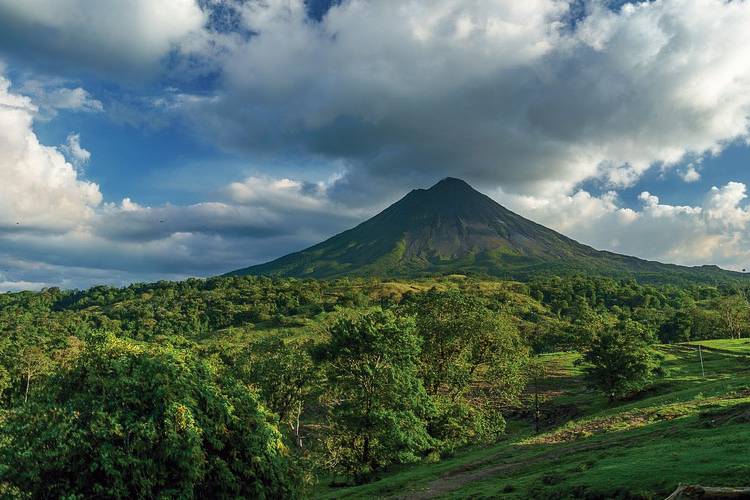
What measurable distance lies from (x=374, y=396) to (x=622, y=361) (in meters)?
37.8

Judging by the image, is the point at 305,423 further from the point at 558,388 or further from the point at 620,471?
the point at 620,471

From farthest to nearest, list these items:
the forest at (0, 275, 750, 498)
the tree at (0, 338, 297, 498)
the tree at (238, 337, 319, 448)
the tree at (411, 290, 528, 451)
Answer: the tree at (238, 337, 319, 448), the tree at (411, 290, 528, 451), the forest at (0, 275, 750, 498), the tree at (0, 338, 297, 498)

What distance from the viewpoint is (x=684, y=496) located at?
9672 mm

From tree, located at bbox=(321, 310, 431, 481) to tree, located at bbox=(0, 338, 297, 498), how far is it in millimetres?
16210

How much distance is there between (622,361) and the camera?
191 ft

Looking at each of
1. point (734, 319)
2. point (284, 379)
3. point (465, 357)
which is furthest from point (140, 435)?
point (734, 319)

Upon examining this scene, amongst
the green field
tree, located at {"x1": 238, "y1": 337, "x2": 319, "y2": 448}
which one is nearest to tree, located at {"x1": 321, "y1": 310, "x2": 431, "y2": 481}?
the green field

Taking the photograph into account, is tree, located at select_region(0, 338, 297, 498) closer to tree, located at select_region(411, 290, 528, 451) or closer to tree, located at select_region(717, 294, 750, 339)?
tree, located at select_region(411, 290, 528, 451)

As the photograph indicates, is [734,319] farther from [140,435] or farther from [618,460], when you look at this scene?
[140,435]

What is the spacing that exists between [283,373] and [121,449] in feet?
134

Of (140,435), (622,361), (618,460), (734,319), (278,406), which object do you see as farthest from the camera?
(734,319)

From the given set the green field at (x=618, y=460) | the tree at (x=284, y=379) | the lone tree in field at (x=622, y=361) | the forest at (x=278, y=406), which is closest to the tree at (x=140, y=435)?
the forest at (x=278, y=406)

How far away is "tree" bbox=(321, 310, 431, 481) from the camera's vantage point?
34.4 m

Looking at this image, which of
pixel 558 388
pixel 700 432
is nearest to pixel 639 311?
pixel 558 388
